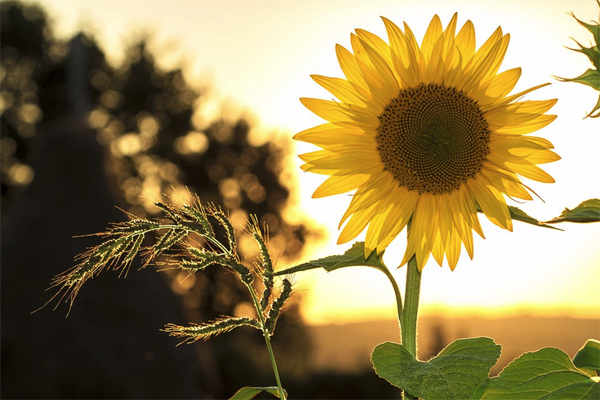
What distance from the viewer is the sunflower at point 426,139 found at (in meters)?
1.86

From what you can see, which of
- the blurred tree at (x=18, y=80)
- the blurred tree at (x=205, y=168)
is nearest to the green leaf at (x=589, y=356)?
the blurred tree at (x=205, y=168)

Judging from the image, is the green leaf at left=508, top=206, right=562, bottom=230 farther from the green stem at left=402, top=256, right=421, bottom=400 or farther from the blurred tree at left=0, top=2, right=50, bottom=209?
the blurred tree at left=0, top=2, right=50, bottom=209

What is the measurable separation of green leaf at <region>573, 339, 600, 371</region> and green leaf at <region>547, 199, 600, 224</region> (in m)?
0.32

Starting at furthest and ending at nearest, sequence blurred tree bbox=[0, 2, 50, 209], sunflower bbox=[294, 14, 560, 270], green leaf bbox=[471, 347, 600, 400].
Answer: blurred tree bbox=[0, 2, 50, 209] → sunflower bbox=[294, 14, 560, 270] → green leaf bbox=[471, 347, 600, 400]

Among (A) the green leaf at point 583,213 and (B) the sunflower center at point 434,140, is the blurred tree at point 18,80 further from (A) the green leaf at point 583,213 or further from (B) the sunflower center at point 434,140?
(A) the green leaf at point 583,213

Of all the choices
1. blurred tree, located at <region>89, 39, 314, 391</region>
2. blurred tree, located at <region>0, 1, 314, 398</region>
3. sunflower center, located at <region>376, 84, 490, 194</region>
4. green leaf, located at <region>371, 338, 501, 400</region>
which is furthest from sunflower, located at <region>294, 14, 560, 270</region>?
blurred tree, located at <region>89, 39, 314, 391</region>

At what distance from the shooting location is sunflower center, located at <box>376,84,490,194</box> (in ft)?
6.51

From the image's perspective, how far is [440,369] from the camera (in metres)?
1.46

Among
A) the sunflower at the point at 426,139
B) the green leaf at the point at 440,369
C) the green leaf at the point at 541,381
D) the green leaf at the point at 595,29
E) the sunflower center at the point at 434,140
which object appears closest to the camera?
the green leaf at the point at 440,369

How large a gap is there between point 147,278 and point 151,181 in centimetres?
1360

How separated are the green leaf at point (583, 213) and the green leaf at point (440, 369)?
301 mm

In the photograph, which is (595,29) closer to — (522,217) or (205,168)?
(522,217)

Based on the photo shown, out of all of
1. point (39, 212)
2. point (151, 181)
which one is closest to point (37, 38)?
point (151, 181)

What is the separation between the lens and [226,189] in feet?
83.9
